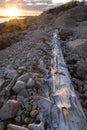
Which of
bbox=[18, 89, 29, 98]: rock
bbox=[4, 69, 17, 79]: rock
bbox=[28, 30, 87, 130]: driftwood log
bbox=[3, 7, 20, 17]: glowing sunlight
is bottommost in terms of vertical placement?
bbox=[28, 30, 87, 130]: driftwood log

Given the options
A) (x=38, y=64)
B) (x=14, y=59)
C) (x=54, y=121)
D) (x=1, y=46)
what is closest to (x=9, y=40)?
(x=1, y=46)

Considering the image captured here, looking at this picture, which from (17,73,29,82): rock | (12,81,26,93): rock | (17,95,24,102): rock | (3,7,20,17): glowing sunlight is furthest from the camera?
(3,7,20,17): glowing sunlight

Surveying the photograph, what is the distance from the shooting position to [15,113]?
14.0 feet

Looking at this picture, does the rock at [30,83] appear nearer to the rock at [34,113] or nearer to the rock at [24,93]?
the rock at [24,93]

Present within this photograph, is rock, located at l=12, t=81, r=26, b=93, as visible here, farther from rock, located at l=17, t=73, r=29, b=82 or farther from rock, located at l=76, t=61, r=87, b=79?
rock, located at l=76, t=61, r=87, b=79

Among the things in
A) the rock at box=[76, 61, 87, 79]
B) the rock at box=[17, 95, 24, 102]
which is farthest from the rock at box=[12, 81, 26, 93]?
the rock at box=[76, 61, 87, 79]

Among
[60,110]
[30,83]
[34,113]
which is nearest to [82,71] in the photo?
[30,83]

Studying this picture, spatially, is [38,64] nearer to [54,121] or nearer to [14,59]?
[14,59]

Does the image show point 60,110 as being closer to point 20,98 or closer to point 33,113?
point 33,113

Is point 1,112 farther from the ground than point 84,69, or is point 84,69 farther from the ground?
point 84,69

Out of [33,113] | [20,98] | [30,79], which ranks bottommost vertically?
[33,113]

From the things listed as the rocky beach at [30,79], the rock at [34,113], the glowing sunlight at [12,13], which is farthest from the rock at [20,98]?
the glowing sunlight at [12,13]

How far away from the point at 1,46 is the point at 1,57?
178 cm

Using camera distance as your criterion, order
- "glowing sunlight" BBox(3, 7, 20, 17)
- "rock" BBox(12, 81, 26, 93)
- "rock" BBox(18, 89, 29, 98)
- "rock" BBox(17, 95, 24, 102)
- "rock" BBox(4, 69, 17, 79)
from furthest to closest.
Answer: "glowing sunlight" BBox(3, 7, 20, 17), "rock" BBox(4, 69, 17, 79), "rock" BBox(12, 81, 26, 93), "rock" BBox(18, 89, 29, 98), "rock" BBox(17, 95, 24, 102)
